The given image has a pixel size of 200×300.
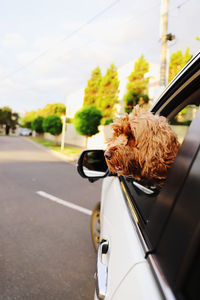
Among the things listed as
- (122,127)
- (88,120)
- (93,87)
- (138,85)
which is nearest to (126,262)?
(122,127)

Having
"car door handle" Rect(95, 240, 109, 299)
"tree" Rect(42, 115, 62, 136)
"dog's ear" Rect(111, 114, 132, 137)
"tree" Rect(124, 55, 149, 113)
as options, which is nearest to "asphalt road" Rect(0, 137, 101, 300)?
"car door handle" Rect(95, 240, 109, 299)

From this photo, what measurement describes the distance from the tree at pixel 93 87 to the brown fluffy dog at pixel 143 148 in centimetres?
3076

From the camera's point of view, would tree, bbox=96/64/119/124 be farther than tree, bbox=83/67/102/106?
No

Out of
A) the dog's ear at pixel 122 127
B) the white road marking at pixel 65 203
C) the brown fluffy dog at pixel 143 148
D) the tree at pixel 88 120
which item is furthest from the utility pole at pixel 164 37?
the tree at pixel 88 120

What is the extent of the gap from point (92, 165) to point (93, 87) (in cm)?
3059

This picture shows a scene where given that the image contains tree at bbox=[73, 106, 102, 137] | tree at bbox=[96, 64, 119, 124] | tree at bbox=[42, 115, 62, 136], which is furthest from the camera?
tree at bbox=[96, 64, 119, 124]

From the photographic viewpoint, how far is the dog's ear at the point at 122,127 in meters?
1.55

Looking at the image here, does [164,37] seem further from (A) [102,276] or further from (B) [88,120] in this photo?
(B) [88,120]

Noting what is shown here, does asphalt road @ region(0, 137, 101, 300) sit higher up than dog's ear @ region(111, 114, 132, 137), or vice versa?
dog's ear @ region(111, 114, 132, 137)

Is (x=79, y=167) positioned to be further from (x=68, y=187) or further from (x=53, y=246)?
(x=68, y=187)

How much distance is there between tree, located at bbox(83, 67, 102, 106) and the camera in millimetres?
31500

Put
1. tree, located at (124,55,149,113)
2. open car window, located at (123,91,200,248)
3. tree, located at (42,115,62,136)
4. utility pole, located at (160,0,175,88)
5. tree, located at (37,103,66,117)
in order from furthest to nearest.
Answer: tree, located at (37,103,66,117) → tree, located at (42,115,62,136) → tree, located at (124,55,149,113) → utility pole, located at (160,0,175,88) → open car window, located at (123,91,200,248)

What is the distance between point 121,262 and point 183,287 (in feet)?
1.24

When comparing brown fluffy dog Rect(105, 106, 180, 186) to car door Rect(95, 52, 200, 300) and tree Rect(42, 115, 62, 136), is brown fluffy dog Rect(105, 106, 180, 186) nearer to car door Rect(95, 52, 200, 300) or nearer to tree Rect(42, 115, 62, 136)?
car door Rect(95, 52, 200, 300)
